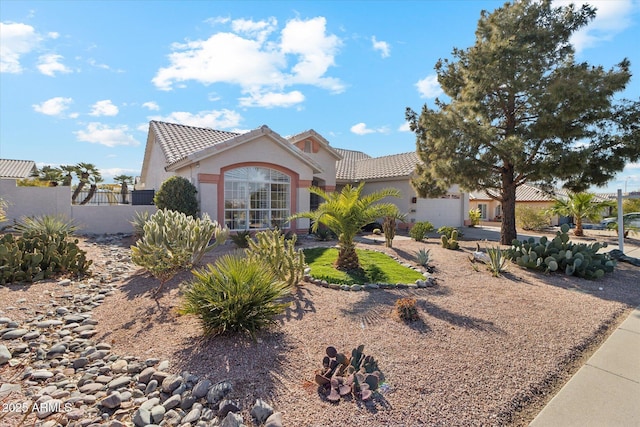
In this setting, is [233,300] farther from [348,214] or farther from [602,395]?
[602,395]

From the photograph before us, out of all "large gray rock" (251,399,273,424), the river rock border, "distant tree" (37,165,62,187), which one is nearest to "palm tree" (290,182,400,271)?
the river rock border

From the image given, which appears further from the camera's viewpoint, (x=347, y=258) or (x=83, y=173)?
(x=83, y=173)

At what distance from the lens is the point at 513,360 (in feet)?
15.5

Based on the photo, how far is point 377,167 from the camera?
26641 mm

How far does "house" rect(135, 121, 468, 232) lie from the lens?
14875 millimetres

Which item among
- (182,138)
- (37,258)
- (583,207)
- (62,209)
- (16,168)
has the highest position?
(16,168)

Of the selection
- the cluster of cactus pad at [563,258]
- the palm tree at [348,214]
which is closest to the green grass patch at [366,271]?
the palm tree at [348,214]

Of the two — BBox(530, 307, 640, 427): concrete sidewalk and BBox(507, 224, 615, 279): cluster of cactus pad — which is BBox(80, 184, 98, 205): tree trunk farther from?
BBox(530, 307, 640, 427): concrete sidewalk

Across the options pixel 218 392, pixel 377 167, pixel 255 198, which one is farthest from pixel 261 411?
pixel 377 167

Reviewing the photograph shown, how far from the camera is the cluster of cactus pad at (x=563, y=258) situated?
31.8 feet

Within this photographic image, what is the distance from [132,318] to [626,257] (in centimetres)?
1639

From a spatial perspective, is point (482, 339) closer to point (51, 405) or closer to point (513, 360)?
point (513, 360)

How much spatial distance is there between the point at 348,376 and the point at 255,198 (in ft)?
43.0

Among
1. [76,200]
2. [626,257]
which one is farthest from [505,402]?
[76,200]
